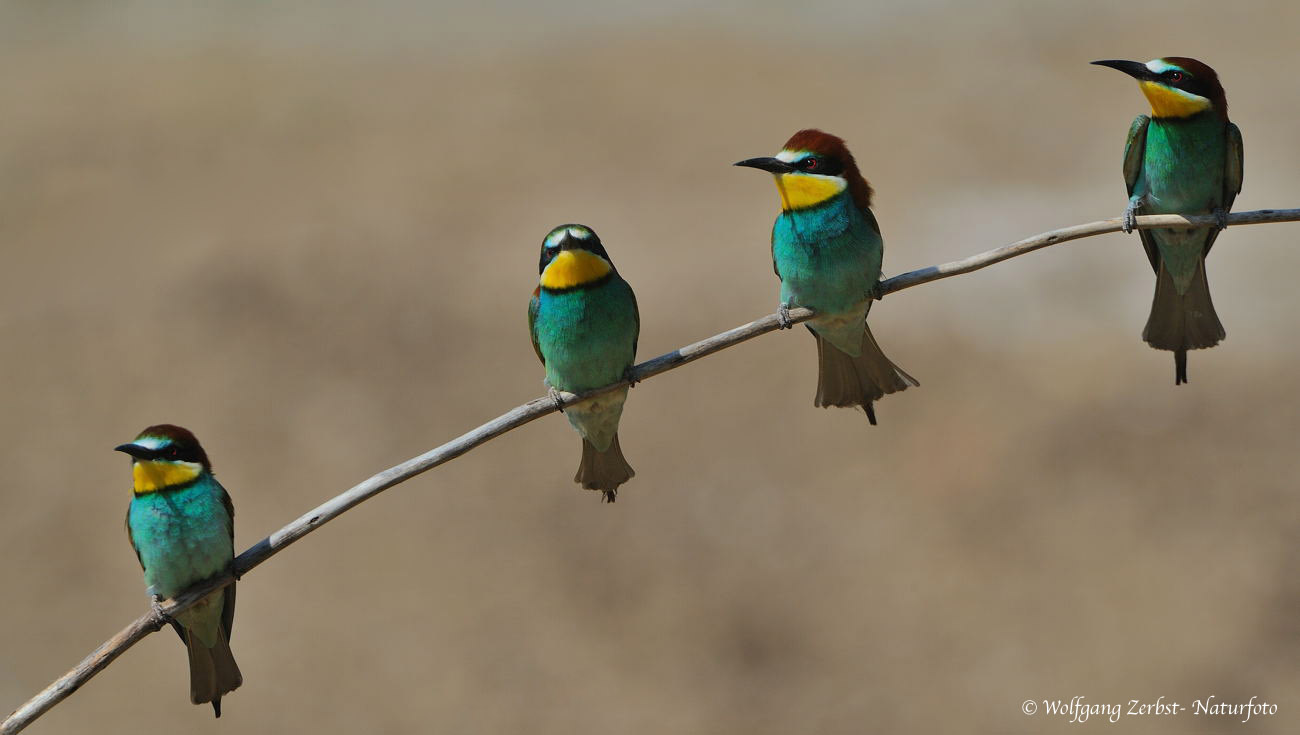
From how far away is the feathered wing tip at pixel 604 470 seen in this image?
156 inches

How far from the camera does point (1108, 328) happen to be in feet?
30.8

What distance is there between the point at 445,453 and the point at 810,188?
131 cm

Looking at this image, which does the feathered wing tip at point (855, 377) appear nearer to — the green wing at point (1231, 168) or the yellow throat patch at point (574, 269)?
the yellow throat patch at point (574, 269)

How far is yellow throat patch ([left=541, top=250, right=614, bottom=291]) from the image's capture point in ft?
12.2

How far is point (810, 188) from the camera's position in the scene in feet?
12.3

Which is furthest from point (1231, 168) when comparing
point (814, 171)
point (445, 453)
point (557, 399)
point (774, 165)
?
point (445, 453)

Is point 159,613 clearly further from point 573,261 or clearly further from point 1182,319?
point 1182,319

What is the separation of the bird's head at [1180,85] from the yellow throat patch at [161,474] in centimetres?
277

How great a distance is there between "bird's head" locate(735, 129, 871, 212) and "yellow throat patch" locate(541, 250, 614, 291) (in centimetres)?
51

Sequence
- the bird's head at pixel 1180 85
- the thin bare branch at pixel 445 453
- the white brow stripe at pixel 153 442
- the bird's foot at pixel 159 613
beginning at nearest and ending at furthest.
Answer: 1. the thin bare branch at pixel 445 453
2. the bird's foot at pixel 159 613
3. the white brow stripe at pixel 153 442
4. the bird's head at pixel 1180 85

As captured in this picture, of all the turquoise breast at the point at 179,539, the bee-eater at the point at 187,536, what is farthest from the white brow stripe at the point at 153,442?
the turquoise breast at the point at 179,539

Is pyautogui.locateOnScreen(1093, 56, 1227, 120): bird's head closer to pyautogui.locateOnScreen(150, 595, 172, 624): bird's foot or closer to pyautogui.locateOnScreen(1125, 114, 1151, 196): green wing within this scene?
pyautogui.locateOnScreen(1125, 114, 1151, 196): green wing

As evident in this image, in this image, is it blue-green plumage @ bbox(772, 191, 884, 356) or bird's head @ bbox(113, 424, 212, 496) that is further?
blue-green plumage @ bbox(772, 191, 884, 356)

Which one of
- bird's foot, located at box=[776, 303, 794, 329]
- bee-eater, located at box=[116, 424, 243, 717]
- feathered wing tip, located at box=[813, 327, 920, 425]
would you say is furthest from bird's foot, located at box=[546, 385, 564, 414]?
bee-eater, located at box=[116, 424, 243, 717]
